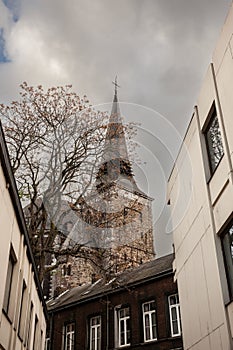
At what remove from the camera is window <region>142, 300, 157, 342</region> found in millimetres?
26205

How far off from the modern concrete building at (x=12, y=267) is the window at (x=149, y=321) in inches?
469

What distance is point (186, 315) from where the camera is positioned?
1321 cm

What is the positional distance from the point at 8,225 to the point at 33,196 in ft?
30.2

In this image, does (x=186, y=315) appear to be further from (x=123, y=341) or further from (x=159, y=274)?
(x=123, y=341)

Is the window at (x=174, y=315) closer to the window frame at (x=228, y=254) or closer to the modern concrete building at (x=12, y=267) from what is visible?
the modern concrete building at (x=12, y=267)

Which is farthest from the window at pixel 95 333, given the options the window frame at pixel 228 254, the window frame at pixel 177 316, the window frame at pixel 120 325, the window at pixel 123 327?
the window frame at pixel 228 254

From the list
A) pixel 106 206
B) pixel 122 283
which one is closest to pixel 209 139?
pixel 106 206

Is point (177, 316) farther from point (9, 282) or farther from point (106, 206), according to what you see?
point (9, 282)

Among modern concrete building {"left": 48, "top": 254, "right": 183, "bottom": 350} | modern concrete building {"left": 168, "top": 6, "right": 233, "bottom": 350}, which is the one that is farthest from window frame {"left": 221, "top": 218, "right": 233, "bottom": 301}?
modern concrete building {"left": 48, "top": 254, "right": 183, "bottom": 350}

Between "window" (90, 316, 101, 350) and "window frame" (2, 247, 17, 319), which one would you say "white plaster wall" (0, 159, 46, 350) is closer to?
"window frame" (2, 247, 17, 319)

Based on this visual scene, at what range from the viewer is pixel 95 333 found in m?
A: 30.4

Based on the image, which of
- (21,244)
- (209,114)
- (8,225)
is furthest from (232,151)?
(21,244)

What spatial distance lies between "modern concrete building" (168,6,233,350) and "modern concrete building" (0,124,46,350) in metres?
5.27

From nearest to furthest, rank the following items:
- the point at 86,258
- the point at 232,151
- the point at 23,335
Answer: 1. the point at 232,151
2. the point at 23,335
3. the point at 86,258
